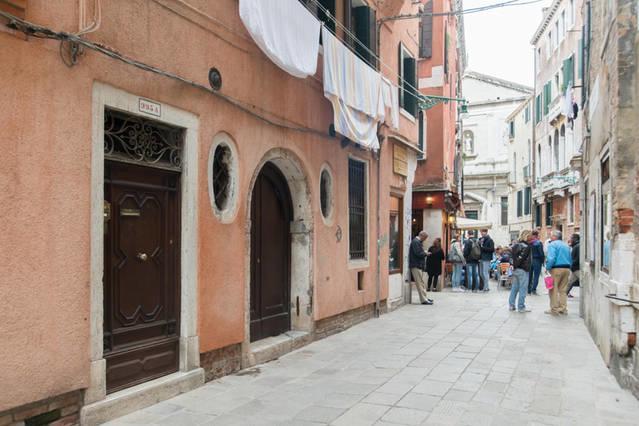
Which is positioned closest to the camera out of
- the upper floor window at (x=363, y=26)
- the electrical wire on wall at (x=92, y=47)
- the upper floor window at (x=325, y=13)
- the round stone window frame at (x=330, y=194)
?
the electrical wire on wall at (x=92, y=47)

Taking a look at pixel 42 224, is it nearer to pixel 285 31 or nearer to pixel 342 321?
pixel 285 31

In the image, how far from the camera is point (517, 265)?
1203cm

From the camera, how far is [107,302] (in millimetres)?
5125

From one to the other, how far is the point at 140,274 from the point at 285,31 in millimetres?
3429

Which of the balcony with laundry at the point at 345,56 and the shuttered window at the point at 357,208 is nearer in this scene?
the balcony with laundry at the point at 345,56

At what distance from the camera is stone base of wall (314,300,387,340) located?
29.8 feet

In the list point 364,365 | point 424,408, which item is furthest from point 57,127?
point 364,365

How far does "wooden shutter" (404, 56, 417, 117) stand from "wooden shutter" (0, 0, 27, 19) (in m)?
11.0

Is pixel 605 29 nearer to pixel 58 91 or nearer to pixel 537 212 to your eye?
pixel 58 91

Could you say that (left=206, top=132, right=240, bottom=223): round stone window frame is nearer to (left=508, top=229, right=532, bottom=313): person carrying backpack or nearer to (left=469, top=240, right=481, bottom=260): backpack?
(left=508, top=229, right=532, bottom=313): person carrying backpack

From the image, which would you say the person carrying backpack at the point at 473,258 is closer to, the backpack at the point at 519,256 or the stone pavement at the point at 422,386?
the backpack at the point at 519,256

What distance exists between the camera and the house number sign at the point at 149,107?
527 cm

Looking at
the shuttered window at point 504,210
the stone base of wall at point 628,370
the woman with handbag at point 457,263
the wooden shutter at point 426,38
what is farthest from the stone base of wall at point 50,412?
the shuttered window at point 504,210

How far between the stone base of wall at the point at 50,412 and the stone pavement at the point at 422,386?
0.39 m
